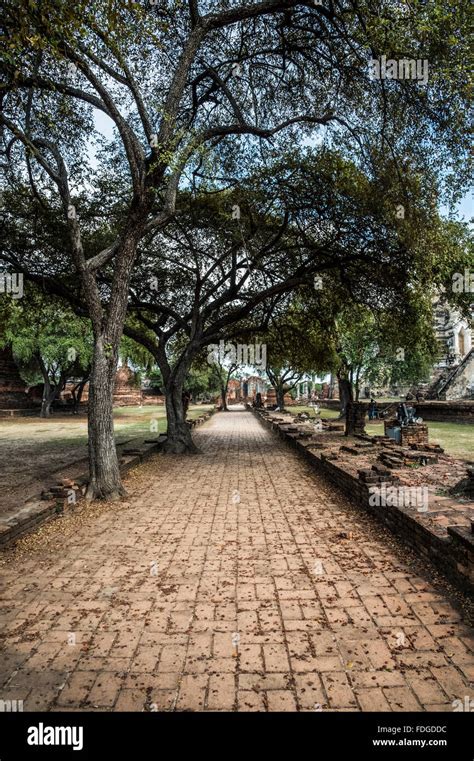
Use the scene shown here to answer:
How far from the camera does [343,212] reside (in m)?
9.66

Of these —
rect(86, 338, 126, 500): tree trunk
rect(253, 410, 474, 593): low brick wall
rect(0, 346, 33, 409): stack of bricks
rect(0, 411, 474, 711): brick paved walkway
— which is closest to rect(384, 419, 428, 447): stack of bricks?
rect(253, 410, 474, 593): low brick wall

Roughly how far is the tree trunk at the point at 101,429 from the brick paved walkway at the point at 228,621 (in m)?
1.16

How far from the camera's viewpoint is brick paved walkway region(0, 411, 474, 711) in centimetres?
254

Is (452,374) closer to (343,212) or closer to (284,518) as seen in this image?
(343,212)

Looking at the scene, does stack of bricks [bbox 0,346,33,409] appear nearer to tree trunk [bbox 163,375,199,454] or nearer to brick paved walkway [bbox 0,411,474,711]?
tree trunk [bbox 163,375,199,454]

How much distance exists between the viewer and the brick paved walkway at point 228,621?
100 inches

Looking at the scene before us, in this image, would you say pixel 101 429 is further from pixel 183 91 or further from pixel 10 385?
pixel 10 385

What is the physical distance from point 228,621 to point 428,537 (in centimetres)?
219

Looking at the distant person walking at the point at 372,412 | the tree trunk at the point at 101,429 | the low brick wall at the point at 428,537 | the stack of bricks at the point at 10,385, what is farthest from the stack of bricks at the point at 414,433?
the stack of bricks at the point at 10,385

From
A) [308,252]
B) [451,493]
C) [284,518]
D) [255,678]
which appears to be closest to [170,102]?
[308,252]

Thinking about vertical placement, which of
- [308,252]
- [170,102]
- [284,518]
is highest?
[170,102]

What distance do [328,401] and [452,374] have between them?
15877mm

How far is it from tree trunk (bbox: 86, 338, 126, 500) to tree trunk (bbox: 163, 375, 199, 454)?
5.31 metres

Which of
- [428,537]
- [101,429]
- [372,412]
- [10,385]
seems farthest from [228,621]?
[10,385]
